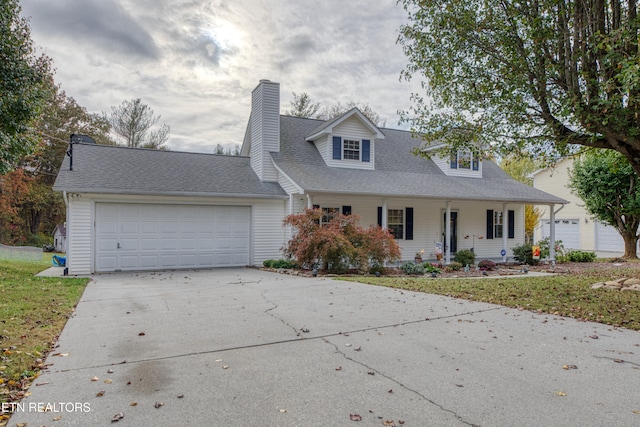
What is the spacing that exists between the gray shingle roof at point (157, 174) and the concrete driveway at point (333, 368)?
611cm

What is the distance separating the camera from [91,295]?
847 cm

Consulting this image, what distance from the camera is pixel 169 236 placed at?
13.4m

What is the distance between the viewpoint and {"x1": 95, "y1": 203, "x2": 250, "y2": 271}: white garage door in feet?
41.3

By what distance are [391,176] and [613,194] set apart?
34.2 feet

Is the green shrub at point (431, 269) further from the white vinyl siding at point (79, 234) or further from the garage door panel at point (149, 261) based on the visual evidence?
the white vinyl siding at point (79, 234)

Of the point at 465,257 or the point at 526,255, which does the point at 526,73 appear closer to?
the point at 465,257

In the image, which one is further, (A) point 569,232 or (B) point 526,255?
(A) point 569,232

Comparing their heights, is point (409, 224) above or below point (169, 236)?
above

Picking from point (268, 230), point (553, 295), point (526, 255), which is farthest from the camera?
point (526, 255)

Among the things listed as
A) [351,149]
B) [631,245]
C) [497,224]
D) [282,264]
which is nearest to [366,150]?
[351,149]

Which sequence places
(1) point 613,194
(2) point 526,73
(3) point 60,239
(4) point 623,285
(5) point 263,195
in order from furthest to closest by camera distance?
(3) point 60,239
(1) point 613,194
(5) point 263,195
(4) point 623,285
(2) point 526,73

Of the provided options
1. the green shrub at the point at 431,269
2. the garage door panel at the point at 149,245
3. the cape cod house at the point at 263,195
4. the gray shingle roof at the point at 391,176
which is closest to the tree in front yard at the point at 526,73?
the cape cod house at the point at 263,195

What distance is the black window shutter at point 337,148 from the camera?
16656 millimetres

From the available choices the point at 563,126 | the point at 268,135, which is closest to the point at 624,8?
the point at 563,126
